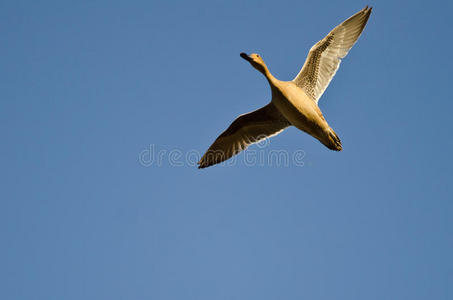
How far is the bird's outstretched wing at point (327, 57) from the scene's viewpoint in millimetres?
12133

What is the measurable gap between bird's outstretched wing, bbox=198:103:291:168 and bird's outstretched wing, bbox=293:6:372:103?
1.20 meters

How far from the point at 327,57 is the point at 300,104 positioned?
210cm

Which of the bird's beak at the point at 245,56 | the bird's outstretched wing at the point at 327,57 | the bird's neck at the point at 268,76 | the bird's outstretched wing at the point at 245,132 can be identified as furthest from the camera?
the bird's outstretched wing at the point at 245,132

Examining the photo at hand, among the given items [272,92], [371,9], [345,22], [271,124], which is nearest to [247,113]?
[271,124]

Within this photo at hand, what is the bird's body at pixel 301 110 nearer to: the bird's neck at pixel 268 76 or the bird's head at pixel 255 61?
the bird's neck at pixel 268 76

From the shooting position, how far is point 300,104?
11023mm

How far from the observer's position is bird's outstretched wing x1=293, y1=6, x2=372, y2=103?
12.1 m

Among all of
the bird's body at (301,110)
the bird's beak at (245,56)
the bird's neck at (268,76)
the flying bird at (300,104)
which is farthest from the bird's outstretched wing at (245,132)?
the bird's beak at (245,56)

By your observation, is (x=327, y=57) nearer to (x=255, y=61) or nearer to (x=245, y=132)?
(x=255, y=61)

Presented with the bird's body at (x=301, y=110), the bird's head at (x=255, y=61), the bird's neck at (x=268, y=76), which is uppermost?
the bird's head at (x=255, y=61)

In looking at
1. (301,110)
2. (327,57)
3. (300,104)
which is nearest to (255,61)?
(300,104)

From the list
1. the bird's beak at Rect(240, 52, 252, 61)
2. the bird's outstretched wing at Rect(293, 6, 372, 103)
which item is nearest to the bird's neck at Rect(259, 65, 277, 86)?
the bird's beak at Rect(240, 52, 252, 61)

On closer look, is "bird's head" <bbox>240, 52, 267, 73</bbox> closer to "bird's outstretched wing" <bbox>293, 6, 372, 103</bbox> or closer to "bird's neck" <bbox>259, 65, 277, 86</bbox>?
"bird's neck" <bbox>259, 65, 277, 86</bbox>

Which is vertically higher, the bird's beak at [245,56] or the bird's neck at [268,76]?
the bird's beak at [245,56]
